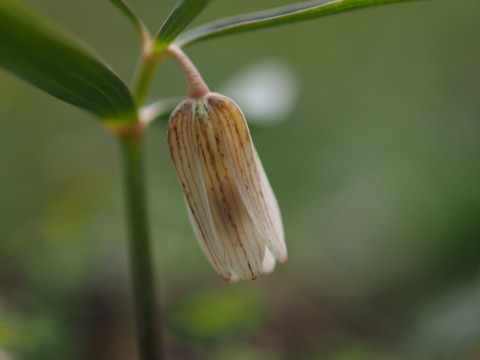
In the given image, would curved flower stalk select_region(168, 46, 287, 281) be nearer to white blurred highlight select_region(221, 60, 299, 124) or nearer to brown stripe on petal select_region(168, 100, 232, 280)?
brown stripe on petal select_region(168, 100, 232, 280)

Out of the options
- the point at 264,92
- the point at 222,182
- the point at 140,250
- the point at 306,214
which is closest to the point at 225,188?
the point at 222,182

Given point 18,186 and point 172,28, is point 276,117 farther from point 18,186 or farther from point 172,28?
point 18,186

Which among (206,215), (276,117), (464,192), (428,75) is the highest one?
(428,75)

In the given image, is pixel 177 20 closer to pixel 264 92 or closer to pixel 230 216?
pixel 230 216

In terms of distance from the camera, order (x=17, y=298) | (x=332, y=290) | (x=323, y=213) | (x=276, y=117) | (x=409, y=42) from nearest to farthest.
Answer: (x=276, y=117) < (x=17, y=298) < (x=332, y=290) < (x=323, y=213) < (x=409, y=42)

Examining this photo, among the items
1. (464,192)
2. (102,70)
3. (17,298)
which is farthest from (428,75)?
(102,70)

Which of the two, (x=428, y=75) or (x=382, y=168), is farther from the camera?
(x=428, y=75)

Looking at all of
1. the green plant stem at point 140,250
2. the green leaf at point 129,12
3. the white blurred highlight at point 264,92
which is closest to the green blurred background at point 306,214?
the white blurred highlight at point 264,92

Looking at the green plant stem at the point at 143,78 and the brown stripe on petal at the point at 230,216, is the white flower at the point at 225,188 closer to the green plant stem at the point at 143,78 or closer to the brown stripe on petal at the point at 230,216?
the brown stripe on petal at the point at 230,216
